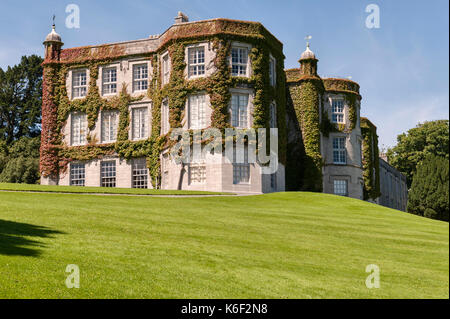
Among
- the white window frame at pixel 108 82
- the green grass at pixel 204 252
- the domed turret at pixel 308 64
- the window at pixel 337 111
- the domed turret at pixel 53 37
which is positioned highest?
the domed turret at pixel 53 37

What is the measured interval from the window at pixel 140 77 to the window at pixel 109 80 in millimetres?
1943

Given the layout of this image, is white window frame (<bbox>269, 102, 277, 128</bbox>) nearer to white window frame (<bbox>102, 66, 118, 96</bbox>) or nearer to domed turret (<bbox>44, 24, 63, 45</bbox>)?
white window frame (<bbox>102, 66, 118, 96</bbox>)

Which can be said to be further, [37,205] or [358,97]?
[358,97]

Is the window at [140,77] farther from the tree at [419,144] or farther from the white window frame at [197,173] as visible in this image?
the tree at [419,144]

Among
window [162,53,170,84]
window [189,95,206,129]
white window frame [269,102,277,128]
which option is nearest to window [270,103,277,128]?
white window frame [269,102,277,128]

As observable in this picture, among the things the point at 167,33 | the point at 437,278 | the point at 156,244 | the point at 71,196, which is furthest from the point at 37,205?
the point at 167,33

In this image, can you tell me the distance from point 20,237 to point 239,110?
27.8 m

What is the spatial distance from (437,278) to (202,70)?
3015 cm

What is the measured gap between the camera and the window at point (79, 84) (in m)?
48.1

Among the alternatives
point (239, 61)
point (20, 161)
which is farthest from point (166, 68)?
point (20, 161)

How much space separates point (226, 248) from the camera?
53.0ft

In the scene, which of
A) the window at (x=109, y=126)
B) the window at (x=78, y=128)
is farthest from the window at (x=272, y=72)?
the window at (x=78, y=128)

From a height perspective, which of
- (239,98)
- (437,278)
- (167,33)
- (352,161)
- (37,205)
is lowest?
(437,278)

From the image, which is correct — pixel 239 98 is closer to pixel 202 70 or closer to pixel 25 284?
pixel 202 70
